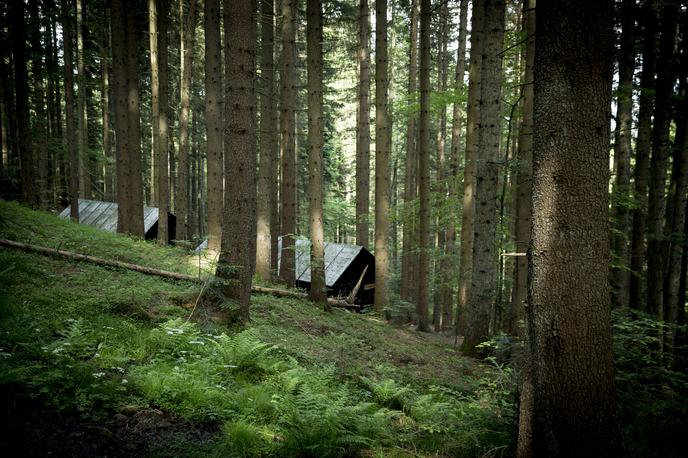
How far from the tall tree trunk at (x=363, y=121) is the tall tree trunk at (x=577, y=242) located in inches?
487

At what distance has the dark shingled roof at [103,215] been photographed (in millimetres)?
22594

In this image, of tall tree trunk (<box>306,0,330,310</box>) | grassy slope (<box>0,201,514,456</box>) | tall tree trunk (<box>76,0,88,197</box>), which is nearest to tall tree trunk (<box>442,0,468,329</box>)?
tall tree trunk (<box>306,0,330,310</box>)

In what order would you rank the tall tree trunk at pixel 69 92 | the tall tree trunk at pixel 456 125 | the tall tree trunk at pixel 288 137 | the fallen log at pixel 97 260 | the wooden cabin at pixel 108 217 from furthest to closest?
the wooden cabin at pixel 108 217 < the tall tree trunk at pixel 456 125 < the tall tree trunk at pixel 69 92 < the tall tree trunk at pixel 288 137 < the fallen log at pixel 97 260

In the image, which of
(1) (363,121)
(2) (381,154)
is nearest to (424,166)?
(2) (381,154)

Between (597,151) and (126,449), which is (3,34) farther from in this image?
(597,151)

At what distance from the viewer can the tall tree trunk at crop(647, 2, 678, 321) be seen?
32.1 ft

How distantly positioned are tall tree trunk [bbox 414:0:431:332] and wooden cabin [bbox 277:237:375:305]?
2589 millimetres

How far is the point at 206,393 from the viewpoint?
4465 mm

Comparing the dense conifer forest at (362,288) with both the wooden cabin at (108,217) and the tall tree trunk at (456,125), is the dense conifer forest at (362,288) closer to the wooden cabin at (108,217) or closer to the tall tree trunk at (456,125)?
the tall tree trunk at (456,125)

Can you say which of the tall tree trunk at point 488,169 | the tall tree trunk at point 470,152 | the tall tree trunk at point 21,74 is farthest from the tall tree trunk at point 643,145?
the tall tree trunk at point 21,74

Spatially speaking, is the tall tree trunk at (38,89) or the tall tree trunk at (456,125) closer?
the tall tree trunk at (38,89)

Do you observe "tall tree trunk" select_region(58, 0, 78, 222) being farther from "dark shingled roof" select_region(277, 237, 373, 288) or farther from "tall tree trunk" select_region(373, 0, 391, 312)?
"tall tree trunk" select_region(373, 0, 391, 312)

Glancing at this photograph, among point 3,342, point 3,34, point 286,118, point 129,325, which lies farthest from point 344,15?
point 3,342

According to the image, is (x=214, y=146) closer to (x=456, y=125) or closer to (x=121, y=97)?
(x=121, y=97)
